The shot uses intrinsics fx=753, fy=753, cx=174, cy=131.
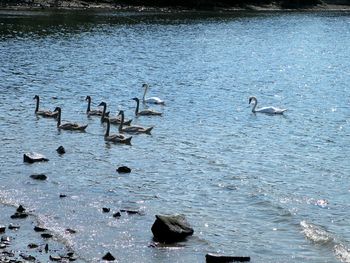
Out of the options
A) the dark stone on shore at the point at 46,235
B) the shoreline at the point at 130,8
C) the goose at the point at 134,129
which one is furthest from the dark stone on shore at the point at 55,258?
the shoreline at the point at 130,8

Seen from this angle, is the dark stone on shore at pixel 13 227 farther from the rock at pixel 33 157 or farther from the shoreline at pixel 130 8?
the shoreline at pixel 130 8

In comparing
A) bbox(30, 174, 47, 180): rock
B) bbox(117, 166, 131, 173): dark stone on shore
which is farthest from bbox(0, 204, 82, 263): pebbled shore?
bbox(117, 166, 131, 173): dark stone on shore

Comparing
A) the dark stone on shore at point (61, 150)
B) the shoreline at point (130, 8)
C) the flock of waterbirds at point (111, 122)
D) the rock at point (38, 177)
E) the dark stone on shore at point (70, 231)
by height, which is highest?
the dark stone on shore at point (70, 231)

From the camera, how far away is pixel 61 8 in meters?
123

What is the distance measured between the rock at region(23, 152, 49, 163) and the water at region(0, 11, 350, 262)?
0.30 meters

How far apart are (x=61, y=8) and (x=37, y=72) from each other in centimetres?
6711

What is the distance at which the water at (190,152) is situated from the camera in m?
23.0

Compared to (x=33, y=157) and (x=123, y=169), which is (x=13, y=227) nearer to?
(x=123, y=169)

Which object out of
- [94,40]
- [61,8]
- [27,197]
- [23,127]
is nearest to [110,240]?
[27,197]

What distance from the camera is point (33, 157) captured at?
30.6 m

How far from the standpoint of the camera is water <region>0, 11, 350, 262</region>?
75.6ft

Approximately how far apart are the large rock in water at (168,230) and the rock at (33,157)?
969 cm

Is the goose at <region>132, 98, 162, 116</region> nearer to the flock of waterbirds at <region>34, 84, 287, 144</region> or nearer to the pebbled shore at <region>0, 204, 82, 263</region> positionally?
the flock of waterbirds at <region>34, 84, 287, 144</region>

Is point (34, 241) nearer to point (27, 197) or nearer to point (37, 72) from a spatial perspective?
point (27, 197)
